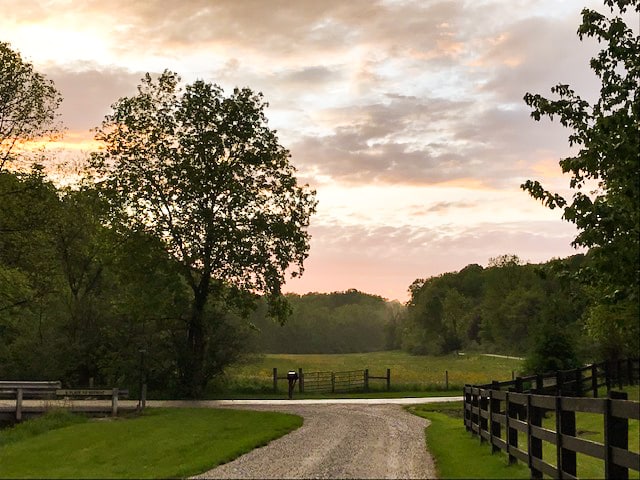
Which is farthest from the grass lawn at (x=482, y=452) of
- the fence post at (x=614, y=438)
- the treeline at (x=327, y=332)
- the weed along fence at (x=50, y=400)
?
the treeline at (x=327, y=332)

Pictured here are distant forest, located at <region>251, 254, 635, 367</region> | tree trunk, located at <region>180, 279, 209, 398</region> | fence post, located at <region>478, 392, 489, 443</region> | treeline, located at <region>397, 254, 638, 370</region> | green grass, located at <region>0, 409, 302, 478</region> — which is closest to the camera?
green grass, located at <region>0, 409, 302, 478</region>

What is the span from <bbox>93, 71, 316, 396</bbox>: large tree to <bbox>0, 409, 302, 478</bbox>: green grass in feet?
41.2

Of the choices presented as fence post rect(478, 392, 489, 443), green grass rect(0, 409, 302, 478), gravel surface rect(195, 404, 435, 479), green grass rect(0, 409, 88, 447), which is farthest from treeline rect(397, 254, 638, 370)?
fence post rect(478, 392, 489, 443)

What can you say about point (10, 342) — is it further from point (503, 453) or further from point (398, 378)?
point (503, 453)

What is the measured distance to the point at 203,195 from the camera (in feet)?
125

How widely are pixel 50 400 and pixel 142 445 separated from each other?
46.7 ft

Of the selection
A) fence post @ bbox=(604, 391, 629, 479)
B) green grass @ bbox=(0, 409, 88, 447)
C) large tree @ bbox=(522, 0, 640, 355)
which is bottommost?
green grass @ bbox=(0, 409, 88, 447)

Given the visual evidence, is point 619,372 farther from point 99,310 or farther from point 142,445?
point 99,310

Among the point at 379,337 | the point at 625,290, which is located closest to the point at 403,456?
the point at 625,290

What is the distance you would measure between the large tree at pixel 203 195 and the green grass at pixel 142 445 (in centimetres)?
1255

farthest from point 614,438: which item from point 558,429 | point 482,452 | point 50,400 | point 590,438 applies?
point 50,400

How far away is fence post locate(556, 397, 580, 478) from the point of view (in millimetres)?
9547

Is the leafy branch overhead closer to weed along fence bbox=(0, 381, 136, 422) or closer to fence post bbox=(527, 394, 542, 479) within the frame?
fence post bbox=(527, 394, 542, 479)

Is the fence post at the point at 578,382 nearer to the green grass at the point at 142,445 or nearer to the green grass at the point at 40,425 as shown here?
the green grass at the point at 142,445
